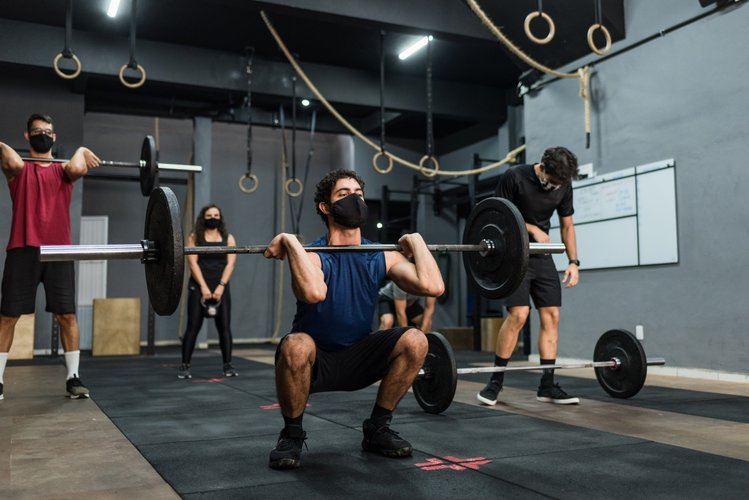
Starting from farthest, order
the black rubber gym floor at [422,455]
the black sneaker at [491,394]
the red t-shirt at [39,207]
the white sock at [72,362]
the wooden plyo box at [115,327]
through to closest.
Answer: the wooden plyo box at [115,327] < the white sock at [72,362] < the red t-shirt at [39,207] < the black sneaker at [491,394] < the black rubber gym floor at [422,455]

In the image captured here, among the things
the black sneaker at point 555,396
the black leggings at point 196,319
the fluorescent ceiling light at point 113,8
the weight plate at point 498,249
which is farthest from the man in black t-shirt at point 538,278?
the fluorescent ceiling light at point 113,8

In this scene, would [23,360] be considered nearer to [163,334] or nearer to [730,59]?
[163,334]

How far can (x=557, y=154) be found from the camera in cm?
251

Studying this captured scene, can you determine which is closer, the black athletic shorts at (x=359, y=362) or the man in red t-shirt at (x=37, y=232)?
the black athletic shorts at (x=359, y=362)

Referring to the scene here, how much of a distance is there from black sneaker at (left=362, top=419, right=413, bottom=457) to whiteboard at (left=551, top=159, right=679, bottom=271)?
2875 millimetres

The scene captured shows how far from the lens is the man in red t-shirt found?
8.81 ft

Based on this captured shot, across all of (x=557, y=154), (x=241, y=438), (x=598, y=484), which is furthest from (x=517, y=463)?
(x=557, y=154)

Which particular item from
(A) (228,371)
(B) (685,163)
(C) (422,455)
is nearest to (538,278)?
(C) (422,455)

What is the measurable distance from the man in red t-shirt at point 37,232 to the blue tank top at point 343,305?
1.53 meters

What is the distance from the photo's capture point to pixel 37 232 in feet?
8.96

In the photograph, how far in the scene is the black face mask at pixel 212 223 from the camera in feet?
12.0

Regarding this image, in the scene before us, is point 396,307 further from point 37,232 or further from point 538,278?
point 37,232

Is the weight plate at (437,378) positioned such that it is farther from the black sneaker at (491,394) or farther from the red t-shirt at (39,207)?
the red t-shirt at (39,207)

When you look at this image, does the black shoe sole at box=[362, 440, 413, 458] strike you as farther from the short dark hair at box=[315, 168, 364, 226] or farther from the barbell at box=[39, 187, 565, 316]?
the short dark hair at box=[315, 168, 364, 226]
